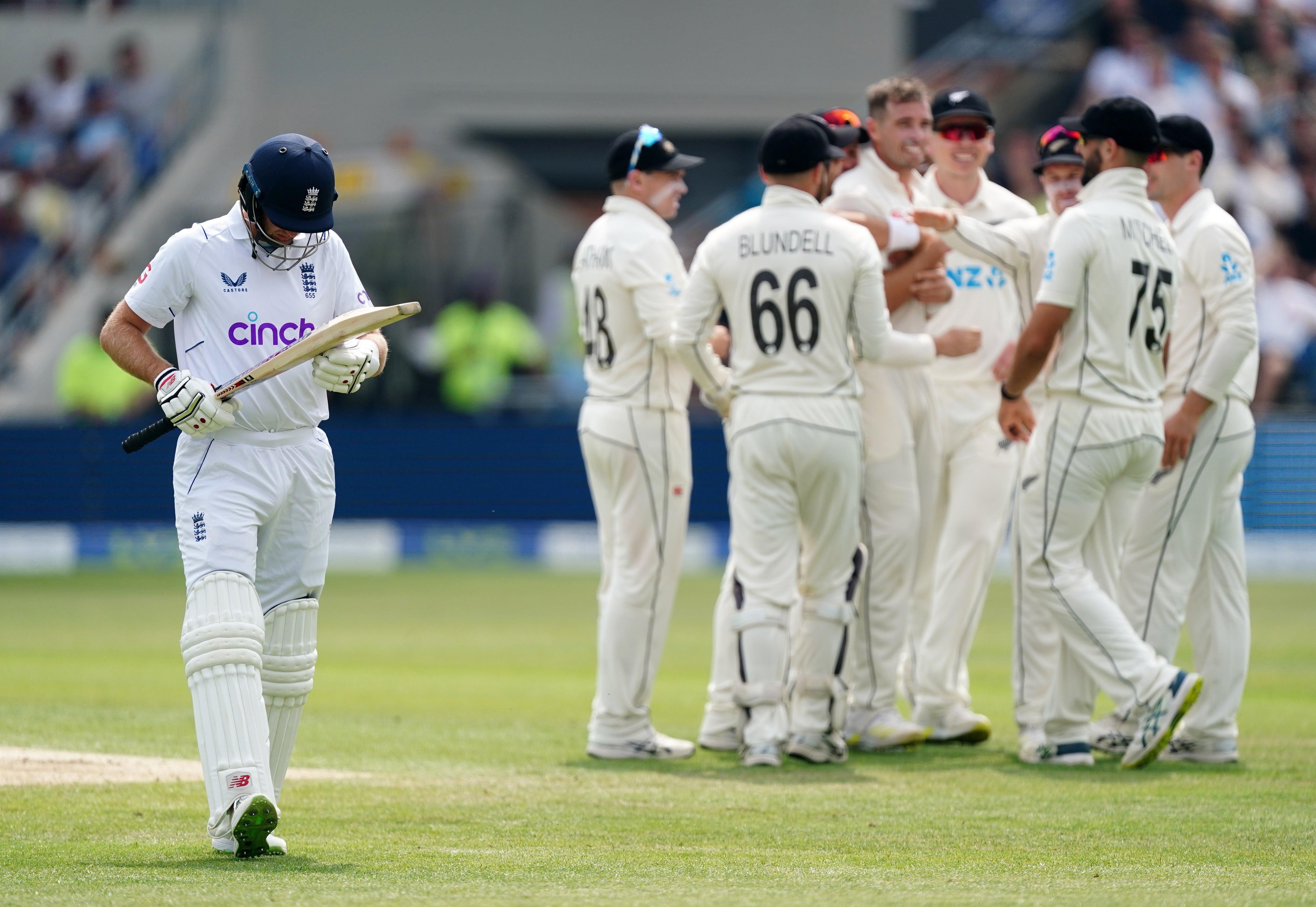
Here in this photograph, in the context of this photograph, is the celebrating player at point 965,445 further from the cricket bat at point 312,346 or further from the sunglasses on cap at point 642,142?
the cricket bat at point 312,346

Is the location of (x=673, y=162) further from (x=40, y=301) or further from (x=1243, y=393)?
(x=40, y=301)

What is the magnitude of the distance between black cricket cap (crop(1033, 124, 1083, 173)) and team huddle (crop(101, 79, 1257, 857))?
0.01 metres

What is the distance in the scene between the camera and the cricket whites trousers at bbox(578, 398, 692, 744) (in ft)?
24.5

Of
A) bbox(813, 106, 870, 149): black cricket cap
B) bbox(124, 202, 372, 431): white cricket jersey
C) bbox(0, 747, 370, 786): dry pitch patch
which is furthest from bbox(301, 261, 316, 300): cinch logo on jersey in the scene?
bbox(813, 106, 870, 149): black cricket cap

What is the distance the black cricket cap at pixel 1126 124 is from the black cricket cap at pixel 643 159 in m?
1.69

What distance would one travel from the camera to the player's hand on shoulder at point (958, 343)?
7.31 meters

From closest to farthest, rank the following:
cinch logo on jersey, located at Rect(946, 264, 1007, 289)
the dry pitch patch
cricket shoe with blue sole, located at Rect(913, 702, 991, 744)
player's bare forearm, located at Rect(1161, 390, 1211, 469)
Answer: the dry pitch patch < player's bare forearm, located at Rect(1161, 390, 1211, 469) < cricket shoe with blue sole, located at Rect(913, 702, 991, 744) < cinch logo on jersey, located at Rect(946, 264, 1007, 289)

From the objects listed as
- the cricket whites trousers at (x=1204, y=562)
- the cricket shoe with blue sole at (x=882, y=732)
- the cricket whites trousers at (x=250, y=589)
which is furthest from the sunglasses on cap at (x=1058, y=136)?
the cricket whites trousers at (x=250, y=589)

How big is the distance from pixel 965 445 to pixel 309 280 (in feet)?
11.3

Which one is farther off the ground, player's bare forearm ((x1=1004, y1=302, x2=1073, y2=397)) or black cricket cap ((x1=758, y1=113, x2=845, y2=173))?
black cricket cap ((x1=758, y1=113, x2=845, y2=173))

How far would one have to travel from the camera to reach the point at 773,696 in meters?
7.02

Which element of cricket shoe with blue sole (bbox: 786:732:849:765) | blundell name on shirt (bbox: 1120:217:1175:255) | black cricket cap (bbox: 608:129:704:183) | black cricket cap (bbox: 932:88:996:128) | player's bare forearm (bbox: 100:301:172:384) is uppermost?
black cricket cap (bbox: 932:88:996:128)

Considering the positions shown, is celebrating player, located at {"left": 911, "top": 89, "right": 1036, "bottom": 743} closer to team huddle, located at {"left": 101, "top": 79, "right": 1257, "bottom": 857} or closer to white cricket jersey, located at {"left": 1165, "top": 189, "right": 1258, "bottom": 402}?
team huddle, located at {"left": 101, "top": 79, "right": 1257, "bottom": 857}

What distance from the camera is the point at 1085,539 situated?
7.14 meters
